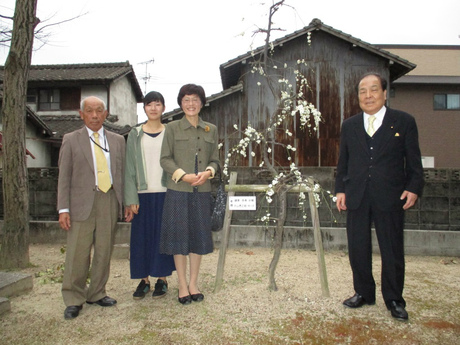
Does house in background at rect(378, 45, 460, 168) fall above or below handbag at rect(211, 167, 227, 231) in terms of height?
above

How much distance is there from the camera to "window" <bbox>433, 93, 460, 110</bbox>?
52.8 ft

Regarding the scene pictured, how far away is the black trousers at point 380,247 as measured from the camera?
10.2 feet

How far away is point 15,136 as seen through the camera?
4977 millimetres

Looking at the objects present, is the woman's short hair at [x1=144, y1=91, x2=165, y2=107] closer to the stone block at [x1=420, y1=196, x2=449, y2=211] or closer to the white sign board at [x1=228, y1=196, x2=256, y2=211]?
the white sign board at [x1=228, y1=196, x2=256, y2=211]

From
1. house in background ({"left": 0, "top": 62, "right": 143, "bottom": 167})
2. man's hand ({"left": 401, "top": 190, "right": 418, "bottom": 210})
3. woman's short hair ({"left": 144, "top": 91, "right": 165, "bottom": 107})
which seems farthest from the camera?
house in background ({"left": 0, "top": 62, "right": 143, "bottom": 167})

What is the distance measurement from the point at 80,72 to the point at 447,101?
18.1 metres

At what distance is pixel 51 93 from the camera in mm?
15859

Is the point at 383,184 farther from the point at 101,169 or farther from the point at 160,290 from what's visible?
the point at 101,169

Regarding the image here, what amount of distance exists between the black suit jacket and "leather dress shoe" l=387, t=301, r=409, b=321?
909 millimetres

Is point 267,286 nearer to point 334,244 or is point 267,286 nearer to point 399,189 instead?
point 399,189

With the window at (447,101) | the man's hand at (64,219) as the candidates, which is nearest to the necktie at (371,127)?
the man's hand at (64,219)

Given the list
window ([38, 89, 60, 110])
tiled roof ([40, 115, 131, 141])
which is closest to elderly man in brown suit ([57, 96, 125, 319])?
tiled roof ([40, 115, 131, 141])

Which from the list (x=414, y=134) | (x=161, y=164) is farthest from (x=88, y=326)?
(x=414, y=134)

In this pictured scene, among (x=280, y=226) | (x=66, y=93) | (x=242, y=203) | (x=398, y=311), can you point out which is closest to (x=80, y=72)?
(x=66, y=93)
